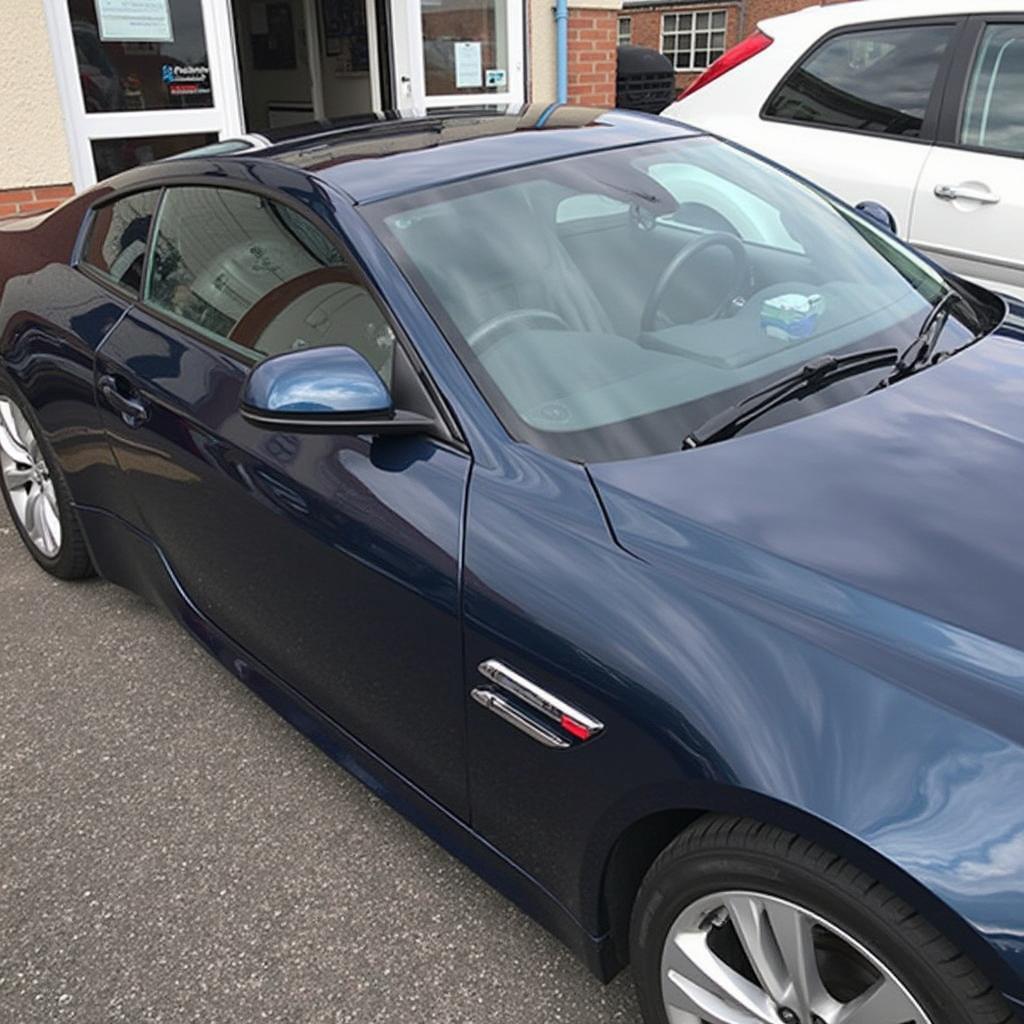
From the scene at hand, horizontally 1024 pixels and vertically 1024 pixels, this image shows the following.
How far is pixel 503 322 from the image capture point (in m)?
2.04

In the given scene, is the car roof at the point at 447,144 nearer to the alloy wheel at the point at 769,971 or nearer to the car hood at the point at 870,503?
the car hood at the point at 870,503

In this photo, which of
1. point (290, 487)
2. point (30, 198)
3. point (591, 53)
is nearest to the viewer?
point (290, 487)

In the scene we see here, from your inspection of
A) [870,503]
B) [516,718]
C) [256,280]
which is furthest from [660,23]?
[516,718]

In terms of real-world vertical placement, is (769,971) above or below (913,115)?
below

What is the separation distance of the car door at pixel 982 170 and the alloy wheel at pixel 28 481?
10.8ft

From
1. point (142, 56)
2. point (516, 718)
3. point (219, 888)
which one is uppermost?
point (142, 56)

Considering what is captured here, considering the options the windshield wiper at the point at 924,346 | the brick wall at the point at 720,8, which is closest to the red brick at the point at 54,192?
the windshield wiper at the point at 924,346

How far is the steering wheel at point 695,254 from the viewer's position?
7.25 feet

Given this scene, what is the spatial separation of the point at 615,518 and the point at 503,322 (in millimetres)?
549

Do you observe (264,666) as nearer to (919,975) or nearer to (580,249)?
(580,249)

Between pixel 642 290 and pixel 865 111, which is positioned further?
pixel 865 111

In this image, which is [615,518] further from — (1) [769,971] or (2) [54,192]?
(2) [54,192]

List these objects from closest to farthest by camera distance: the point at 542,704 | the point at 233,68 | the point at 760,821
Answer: the point at 760,821
the point at 542,704
the point at 233,68

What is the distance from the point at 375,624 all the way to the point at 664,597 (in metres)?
0.65
